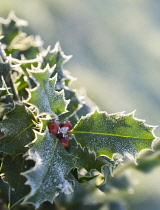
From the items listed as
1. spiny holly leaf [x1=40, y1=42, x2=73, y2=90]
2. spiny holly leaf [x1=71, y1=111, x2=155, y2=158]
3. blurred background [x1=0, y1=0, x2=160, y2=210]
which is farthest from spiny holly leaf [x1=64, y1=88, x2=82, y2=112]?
blurred background [x1=0, y1=0, x2=160, y2=210]

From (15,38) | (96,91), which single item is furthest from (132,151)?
(96,91)

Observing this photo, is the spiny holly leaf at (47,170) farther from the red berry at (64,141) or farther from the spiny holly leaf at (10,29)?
the spiny holly leaf at (10,29)

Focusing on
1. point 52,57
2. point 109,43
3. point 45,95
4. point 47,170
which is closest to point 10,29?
point 52,57

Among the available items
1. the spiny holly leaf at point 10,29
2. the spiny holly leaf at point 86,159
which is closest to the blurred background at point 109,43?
the spiny holly leaf at point 10,29

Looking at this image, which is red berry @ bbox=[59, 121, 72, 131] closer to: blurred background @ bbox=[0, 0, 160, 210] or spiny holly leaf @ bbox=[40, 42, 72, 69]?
spiny holly leaf @ bbox=[40, 42, 72, 69]

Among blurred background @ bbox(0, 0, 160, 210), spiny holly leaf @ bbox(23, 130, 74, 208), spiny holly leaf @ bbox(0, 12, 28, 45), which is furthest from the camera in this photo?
blurred background @ bbox(0, 0, 160, 210)

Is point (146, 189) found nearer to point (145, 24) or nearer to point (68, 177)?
point (68, 177)

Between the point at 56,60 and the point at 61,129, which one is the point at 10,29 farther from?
the point at 61,129
